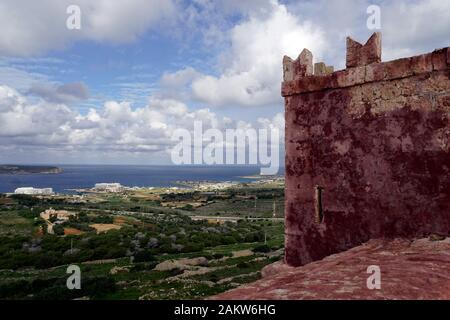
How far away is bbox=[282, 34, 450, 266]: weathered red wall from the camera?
6.72 meters

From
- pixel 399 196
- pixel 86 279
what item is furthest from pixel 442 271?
pixel 86 279

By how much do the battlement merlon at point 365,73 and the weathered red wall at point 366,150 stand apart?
0.02 metres

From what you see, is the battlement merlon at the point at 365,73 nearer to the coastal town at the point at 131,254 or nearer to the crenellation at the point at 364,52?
the crenellation at the point at 364,52

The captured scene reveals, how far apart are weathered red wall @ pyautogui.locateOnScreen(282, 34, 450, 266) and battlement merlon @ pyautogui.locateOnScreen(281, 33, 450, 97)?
0.6 inches

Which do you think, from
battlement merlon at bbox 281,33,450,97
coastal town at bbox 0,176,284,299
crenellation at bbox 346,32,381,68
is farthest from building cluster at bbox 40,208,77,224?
crenellation at bbox 346,32,381,68

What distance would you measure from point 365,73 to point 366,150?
1376 mm

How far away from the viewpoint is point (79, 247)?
41.3m

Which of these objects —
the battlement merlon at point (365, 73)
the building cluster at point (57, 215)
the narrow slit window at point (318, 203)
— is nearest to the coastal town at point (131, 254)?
the building cluster at point (57, 215)

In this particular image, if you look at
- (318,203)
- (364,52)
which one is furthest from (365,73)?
(318,203)

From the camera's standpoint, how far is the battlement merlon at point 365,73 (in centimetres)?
671

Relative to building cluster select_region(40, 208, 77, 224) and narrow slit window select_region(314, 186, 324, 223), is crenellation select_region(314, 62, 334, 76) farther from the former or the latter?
building cluster select_region(40, 208, 77, 224)

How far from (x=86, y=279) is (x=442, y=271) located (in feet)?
88.4
